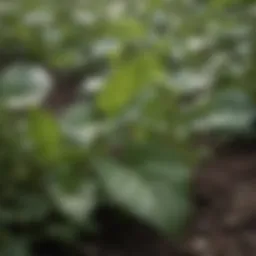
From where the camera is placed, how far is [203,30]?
1363 mm

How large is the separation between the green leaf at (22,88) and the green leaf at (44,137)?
0.02 metres

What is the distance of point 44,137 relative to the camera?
0.83m

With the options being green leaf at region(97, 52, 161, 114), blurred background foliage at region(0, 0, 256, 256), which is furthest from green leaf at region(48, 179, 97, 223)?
green leaf at region(97, 52, 161, 114)

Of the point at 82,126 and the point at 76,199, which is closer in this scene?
the point at 76,199

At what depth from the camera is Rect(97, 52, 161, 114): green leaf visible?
0.92 m

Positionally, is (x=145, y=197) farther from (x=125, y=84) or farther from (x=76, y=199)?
(x=125, y=84)

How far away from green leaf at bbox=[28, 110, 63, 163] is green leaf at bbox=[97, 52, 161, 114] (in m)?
0.11

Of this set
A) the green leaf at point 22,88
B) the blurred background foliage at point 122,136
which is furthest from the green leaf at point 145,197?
the green leaf at point 22,88

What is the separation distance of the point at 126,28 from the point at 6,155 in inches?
22.6

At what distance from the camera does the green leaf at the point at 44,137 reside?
2.73 feet

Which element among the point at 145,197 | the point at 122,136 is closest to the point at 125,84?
the point at 122,136

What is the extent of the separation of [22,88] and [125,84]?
13 centimetres

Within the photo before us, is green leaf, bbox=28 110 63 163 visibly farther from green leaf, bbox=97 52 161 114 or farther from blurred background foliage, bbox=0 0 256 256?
green leaf, bbox=97 52 161 114

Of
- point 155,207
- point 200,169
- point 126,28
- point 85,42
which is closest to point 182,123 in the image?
point 200,169
